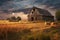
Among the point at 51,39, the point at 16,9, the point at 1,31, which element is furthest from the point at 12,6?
the point at 51,39

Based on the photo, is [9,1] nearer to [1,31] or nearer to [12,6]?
[12,6]

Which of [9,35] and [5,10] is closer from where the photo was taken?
[9,35]

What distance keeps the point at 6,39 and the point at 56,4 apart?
11.3m

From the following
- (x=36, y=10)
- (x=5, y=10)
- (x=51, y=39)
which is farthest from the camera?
(x=36, y=10)

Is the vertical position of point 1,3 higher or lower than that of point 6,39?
higher

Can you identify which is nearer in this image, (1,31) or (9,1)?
(1,31)

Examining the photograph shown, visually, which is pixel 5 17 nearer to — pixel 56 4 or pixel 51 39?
pixel 56 4

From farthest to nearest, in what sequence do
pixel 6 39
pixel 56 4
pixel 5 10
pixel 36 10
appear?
pixel 36 10, pixel 5 10, pixel 56 4, pixel 6 39

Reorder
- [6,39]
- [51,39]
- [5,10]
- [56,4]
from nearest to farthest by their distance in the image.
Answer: [51,39] → [6,39] → [56,4] → [5,10]

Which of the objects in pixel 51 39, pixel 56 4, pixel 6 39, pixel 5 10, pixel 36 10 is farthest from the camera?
pixel 36 10

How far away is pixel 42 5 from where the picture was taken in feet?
75.7

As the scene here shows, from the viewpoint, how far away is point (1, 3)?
78.7 ft

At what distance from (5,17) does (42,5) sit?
4564mm

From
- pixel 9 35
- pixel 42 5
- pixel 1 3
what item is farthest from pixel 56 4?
pixel 9 35
